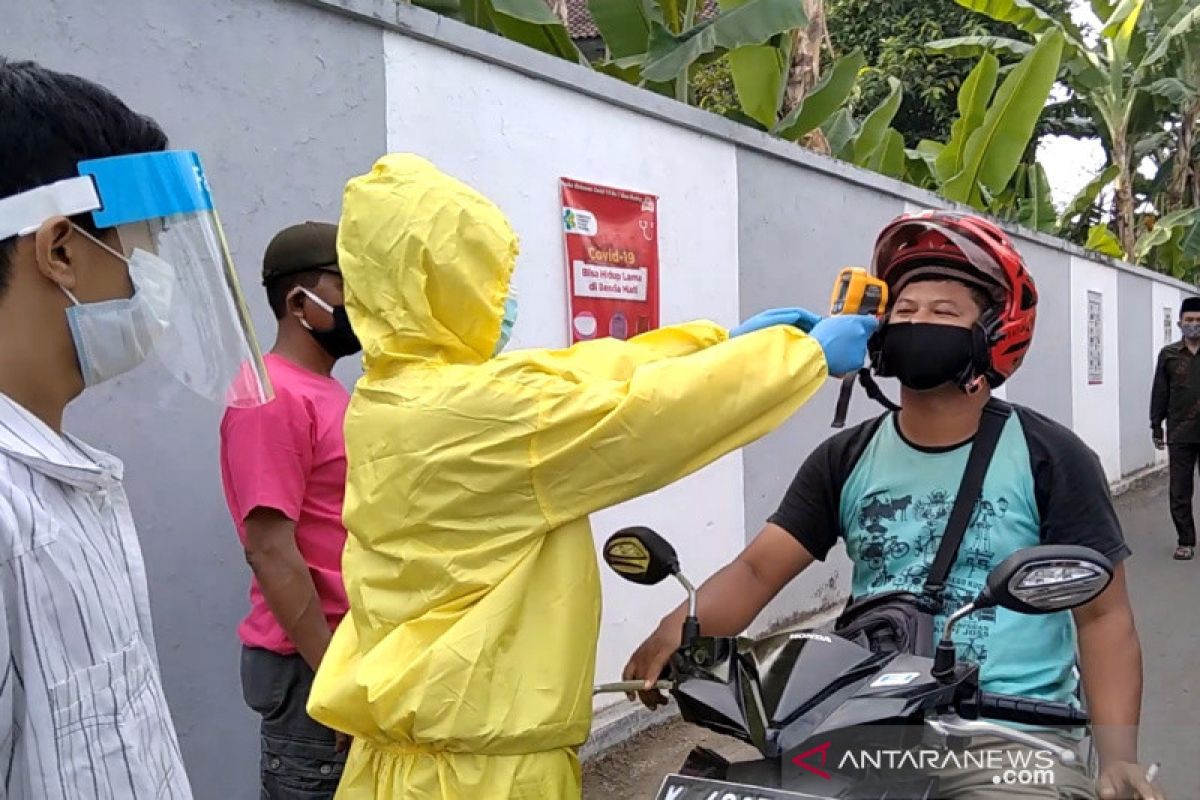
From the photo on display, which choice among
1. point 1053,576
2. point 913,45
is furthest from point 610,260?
point 913,45

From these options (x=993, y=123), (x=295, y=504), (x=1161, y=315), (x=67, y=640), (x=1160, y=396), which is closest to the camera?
(x=67, y=640)

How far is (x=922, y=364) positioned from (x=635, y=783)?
9.70 ft

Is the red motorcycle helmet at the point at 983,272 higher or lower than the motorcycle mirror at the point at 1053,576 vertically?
higher

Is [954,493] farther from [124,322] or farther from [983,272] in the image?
[124,322]

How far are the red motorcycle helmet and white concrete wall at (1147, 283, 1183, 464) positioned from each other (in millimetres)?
14724

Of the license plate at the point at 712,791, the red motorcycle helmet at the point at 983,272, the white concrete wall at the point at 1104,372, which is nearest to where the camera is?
the license plate at the point at 712,791

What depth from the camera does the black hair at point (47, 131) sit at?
1553 millimetres

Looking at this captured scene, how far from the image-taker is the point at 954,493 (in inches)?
83.6

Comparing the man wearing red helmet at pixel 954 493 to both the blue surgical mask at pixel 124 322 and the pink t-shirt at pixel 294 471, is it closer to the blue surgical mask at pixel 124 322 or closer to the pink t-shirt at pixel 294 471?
the pink t-shirt at pixel 294 471

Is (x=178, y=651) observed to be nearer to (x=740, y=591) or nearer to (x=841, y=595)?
(x=740, y=591)

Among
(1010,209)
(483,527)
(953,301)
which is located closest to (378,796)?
(483,527)

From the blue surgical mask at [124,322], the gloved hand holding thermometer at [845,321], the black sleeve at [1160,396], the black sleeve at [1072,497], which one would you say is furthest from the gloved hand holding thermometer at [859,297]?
the black sleeve at [1160,396]

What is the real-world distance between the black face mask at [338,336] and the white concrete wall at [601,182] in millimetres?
1307

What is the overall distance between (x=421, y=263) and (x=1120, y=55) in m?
14.0
